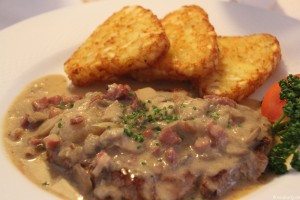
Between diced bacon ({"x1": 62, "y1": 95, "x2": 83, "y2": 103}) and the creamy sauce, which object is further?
diced bacon ({"x1": 62, "y1": 95, "x2": 83, "y2": 103})

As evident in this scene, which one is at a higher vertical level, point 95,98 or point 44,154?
point 95,98

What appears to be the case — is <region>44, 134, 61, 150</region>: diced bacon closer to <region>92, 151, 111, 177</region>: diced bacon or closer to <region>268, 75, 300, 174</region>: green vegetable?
<region>92, 151, 111, 177</region>: diced bacon

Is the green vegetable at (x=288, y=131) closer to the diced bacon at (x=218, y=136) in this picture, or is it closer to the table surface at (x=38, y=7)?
the diced bacon at (x=218, y=136)

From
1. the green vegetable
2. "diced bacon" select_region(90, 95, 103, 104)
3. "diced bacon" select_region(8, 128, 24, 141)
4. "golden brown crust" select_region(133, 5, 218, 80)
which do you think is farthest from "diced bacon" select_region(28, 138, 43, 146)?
the green vegetable

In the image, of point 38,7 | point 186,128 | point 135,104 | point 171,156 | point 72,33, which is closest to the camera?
point 171,156

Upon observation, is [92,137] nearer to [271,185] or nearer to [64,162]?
[64,162]

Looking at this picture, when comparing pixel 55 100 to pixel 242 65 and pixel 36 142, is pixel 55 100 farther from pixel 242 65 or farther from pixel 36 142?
pixel 242 65

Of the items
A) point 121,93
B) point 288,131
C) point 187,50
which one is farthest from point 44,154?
point 288,131
